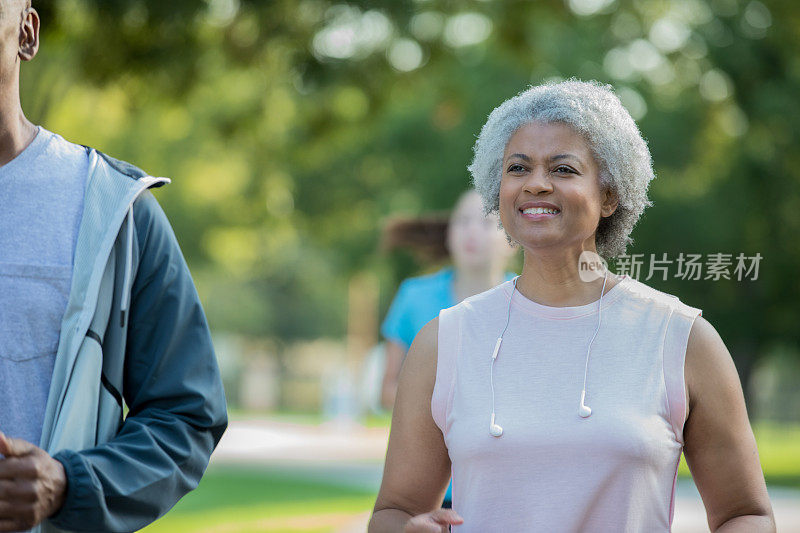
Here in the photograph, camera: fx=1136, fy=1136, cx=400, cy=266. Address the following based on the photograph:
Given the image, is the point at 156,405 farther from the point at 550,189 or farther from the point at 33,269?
the point at 550,189

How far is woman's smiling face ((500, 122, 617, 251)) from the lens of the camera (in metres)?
2.87

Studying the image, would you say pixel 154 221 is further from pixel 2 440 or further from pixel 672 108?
pixel 672 108

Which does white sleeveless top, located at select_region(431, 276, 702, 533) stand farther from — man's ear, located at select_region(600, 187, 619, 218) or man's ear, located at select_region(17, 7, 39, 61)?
man's ear, located at select_region(17, 7, 39, 61)

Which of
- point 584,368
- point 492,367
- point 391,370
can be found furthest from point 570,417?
point 391,370

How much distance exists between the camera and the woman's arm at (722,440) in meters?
2.71

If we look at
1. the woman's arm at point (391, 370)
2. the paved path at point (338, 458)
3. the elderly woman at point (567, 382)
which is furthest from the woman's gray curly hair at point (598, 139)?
the paved path at point (338, 458)

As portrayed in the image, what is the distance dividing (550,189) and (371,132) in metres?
19.5

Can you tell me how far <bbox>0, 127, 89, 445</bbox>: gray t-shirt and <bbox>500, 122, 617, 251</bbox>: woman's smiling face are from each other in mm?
1075

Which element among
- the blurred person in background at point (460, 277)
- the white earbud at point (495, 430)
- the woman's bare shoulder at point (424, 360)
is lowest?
the white earbud at point (495, 430)

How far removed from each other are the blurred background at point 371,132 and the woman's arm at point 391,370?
43.1 inches

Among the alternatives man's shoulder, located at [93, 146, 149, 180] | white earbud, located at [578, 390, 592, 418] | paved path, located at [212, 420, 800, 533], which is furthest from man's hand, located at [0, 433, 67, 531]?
paved path, located at [212, 420, 800, 533]

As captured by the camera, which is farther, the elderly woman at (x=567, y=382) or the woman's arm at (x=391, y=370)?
the woman's arm at (x=391, y=370)

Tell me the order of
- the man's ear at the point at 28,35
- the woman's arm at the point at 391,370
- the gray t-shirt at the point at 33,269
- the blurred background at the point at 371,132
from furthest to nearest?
the blurred background at the point at 371,132
the woman's arm at the point at 391,370
the man's ear at the point at 28,35
the gray t-shirt at the point at 33,269

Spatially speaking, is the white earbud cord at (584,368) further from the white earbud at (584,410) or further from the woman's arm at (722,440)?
the woman's arm at (722,440)
